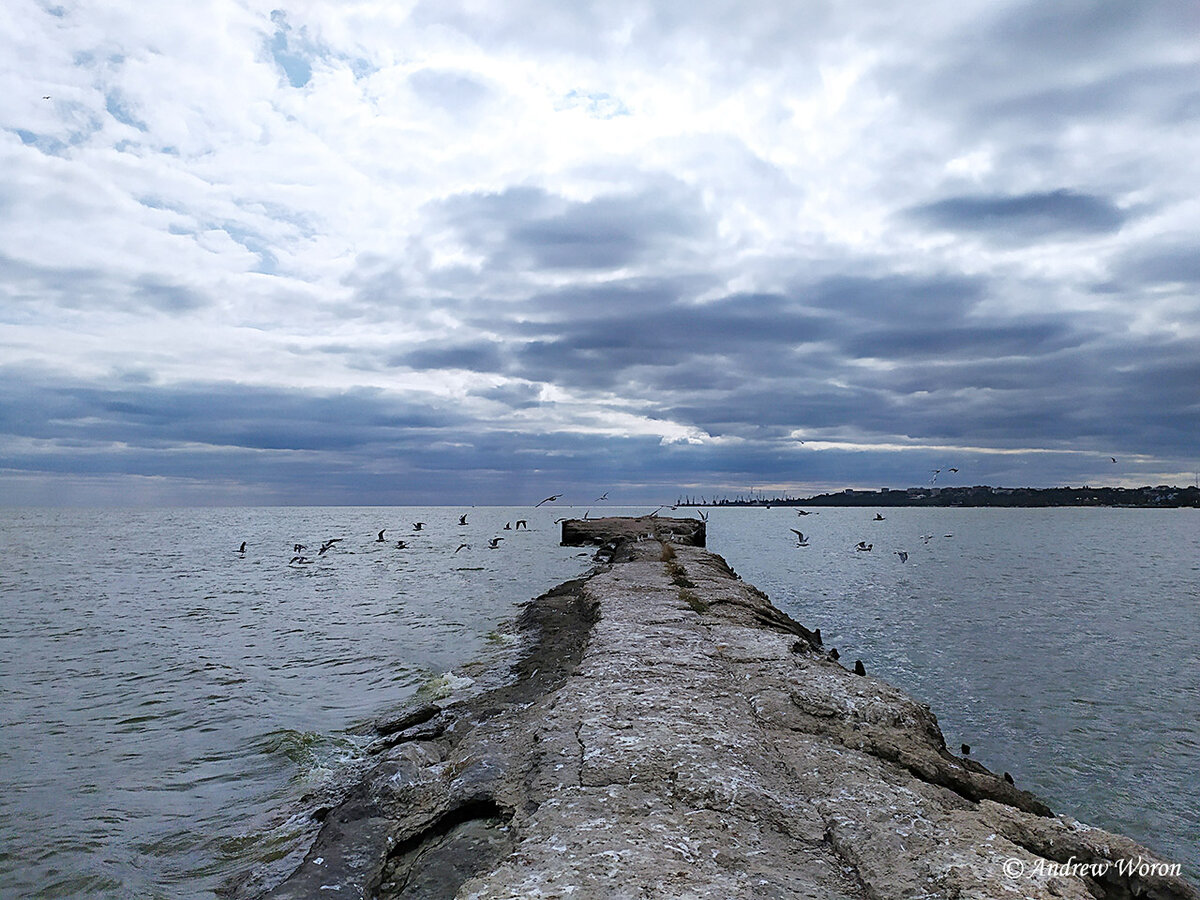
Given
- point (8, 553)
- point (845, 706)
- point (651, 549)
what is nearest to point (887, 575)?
point (651, 549)

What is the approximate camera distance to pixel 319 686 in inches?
512

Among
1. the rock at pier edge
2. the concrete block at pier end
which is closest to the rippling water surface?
the rock at pier edge

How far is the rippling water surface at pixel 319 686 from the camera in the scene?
7359 millimetres

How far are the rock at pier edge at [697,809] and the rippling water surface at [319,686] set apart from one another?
1835 mm

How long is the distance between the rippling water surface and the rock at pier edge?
1.84 m

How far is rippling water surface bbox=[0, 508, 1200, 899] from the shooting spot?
7.36 m

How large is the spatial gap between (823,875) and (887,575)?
34820mm

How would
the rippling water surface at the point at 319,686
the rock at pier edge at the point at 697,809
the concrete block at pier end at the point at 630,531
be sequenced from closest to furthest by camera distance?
the rock at pier edge at the point at 697,809 < the rippling water surface at the point at 319,686 < the concrete block at pier end at the point at 630,531

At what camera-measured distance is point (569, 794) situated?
509 centimetres

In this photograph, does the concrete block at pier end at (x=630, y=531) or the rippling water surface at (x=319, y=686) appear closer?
the rippling water surface at (x=319, y=686)

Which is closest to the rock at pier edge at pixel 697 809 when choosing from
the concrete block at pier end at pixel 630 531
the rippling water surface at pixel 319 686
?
the rippling water surface at pixel 319 686

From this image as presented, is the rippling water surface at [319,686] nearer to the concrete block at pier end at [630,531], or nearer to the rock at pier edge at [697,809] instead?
the rock at pier edge at [697,809]

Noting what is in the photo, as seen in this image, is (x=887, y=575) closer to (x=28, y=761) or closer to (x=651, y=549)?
(x=651, y=549)

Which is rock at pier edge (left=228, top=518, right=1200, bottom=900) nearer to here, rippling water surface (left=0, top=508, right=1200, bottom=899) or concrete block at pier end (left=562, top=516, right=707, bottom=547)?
rippling water surface (left=0, top=508, right=1200, bottom=899)
